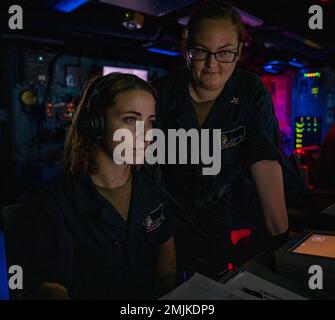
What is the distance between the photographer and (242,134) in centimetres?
120

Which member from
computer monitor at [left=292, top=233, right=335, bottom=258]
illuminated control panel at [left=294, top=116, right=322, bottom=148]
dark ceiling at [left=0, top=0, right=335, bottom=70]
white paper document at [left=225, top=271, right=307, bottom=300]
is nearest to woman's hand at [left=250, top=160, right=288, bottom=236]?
computer monitor at [left=292, top=233, right=335, bottom=258]

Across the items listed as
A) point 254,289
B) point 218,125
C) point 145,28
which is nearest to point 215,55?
point 218,125

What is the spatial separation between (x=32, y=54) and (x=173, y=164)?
9.62 ft

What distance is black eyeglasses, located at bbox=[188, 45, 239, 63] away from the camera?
1.06 metres

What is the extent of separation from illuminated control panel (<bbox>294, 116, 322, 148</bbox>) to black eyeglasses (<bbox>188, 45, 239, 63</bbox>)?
14.8ft

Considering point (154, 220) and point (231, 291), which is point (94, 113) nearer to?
point (154, 220)

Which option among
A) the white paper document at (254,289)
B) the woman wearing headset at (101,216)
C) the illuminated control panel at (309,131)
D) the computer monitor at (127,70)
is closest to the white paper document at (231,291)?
the white paper document at (254,289)

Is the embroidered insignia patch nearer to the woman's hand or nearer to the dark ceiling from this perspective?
the woman's hand

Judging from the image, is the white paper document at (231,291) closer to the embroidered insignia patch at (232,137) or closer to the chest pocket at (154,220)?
the chest pocket at (154,220)

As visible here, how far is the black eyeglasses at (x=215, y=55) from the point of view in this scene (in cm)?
106

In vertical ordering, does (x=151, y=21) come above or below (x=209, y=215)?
above

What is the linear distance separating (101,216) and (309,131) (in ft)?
16.2
